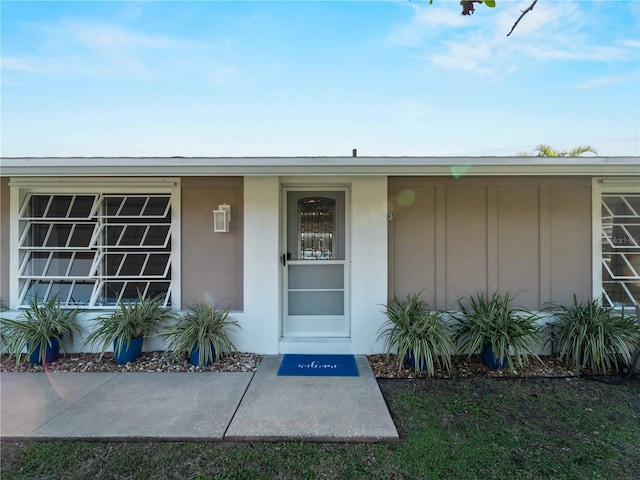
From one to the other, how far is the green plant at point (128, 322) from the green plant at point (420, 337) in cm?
302

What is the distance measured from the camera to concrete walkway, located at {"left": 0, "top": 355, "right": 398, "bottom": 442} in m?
2.60

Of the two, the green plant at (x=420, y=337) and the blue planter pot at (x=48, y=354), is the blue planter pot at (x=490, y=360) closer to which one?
the green plant at (x=420, y=337)

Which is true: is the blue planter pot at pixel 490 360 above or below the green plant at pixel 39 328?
below

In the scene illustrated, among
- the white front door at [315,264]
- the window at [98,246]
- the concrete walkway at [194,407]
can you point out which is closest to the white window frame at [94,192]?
the window at [98,246]

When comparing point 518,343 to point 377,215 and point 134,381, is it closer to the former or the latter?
point 377,215

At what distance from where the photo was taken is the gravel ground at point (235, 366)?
3764 mm

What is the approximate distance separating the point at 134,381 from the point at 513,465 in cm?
375

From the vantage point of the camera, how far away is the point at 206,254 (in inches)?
175

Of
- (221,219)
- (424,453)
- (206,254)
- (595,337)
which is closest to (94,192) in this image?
(206,254)

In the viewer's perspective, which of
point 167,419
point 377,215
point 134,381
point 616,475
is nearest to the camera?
point 616,475

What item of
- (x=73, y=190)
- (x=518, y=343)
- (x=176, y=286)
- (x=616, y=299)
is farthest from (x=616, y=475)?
(x=73, y=190)

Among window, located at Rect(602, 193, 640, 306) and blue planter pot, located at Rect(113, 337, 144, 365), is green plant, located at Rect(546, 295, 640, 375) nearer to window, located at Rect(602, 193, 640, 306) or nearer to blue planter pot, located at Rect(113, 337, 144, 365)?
window, located at Rect(602, 193, 640, 306)

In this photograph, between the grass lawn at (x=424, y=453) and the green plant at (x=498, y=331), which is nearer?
the grass lawn at (x=424, y=453)

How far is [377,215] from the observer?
14.1 ft
